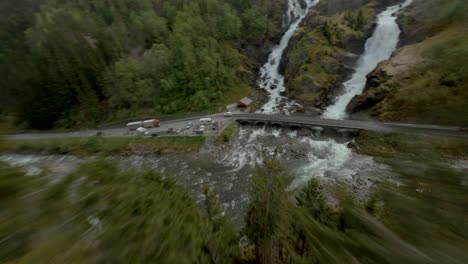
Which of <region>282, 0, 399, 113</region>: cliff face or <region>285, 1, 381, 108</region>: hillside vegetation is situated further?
<region>285, 1, 381, 108</region>: hillside vegetation

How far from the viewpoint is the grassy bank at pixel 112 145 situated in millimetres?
40000

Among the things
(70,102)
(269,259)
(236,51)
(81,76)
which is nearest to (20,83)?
(70,102)

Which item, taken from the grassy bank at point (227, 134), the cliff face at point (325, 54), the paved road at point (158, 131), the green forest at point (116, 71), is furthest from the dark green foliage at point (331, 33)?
the grassy bank at point (227, 134)

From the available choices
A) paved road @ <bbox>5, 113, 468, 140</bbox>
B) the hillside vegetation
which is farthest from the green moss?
the hillside vegetation

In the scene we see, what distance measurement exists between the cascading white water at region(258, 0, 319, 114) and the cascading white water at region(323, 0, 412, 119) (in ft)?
32.3

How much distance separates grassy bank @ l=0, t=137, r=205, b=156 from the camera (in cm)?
4000

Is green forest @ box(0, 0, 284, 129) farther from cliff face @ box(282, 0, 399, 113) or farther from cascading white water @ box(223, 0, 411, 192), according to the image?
cliff face @ box(282, 0, 399, 113)

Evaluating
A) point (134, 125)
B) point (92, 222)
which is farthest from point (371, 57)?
point (92, 222)

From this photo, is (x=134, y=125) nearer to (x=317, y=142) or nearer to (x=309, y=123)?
(x=309, y=123)

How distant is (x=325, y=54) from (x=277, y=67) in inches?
537

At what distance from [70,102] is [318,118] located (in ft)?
184

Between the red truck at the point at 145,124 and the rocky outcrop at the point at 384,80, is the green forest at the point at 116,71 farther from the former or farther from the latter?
the rocky outcrop at the point at 384,80

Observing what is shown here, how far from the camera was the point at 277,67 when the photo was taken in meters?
61.3

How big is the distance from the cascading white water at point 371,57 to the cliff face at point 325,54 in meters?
1.53
